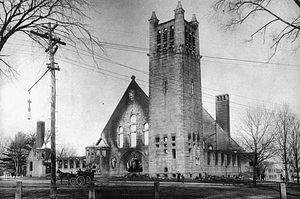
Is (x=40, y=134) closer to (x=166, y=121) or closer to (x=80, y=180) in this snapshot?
(x=166, y=121)

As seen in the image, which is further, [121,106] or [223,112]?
[223,112]

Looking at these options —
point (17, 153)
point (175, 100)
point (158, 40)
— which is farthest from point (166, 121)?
point (17, 153)

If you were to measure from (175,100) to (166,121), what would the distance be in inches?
121

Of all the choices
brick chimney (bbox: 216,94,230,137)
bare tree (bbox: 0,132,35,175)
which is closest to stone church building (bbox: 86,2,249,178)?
brick chimney (bbox: 216,94,230,137)

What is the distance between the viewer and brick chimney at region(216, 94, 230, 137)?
59906 millimetres

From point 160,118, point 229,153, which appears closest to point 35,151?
point 160,118

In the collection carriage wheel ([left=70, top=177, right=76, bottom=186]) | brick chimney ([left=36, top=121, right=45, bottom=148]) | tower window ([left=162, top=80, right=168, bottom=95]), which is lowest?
carriage wheel ([left=70, top=177, right=76, bottom=186])

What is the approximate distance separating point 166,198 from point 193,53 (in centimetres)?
3369

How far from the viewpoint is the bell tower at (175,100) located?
46656 mm

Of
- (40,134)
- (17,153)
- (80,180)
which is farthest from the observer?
(17,153)

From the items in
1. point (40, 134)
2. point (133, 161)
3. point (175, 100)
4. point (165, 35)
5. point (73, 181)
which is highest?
point (165, 35)

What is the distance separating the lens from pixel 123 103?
56.4 metres

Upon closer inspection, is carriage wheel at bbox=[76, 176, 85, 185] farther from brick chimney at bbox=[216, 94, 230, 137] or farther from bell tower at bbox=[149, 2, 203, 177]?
brick chimney at bbox=[216, 94, 230, 137]

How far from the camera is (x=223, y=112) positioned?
200ft
